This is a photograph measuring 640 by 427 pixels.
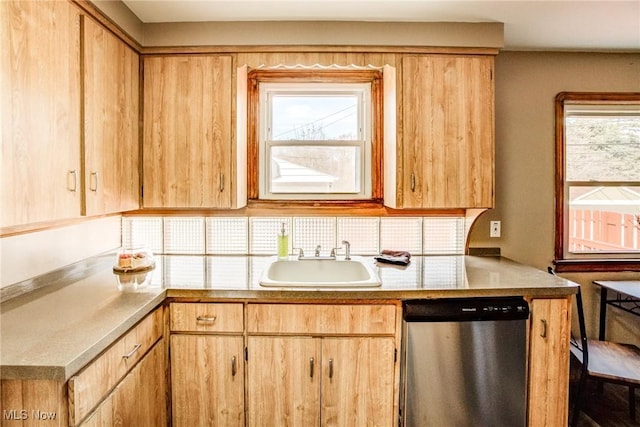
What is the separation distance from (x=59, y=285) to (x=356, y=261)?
4.90 feet

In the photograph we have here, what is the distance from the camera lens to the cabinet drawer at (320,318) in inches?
71.1

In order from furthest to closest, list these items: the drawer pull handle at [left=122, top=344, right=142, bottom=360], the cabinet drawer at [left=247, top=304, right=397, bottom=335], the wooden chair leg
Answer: the wooden chair leg < the cabinet drawer at [left=247, top=304, right=397, bottom=335] < the drawer pull handle at [left=122, top=344, right=142, bottom=360]

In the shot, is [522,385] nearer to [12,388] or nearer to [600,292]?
[600,292]

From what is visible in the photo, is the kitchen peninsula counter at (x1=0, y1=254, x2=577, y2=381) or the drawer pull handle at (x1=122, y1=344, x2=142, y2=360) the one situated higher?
the kitchen peninsula counter at (x1=0, y1=254, x2=577, y2=381)

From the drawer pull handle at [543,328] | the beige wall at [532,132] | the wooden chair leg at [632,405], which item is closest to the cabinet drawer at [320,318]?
the drawer pull handle at [543,328]

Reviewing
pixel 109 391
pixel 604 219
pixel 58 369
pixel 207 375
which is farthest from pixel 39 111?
pixel 604 219

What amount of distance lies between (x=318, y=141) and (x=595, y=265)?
1978 mm

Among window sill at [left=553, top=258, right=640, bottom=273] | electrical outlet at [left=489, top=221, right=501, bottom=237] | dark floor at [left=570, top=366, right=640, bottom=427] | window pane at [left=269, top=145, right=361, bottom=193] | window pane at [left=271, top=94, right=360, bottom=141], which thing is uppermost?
window pane at [left=271, top=94, right=360, bottom=141]

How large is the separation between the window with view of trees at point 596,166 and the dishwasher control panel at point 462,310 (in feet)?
3.49

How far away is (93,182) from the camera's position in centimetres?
174

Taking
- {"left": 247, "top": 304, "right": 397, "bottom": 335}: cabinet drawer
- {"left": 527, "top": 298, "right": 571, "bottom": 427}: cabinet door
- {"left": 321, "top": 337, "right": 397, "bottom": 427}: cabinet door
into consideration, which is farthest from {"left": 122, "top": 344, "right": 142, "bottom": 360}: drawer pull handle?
{"left": 527, "top": 298, "right": 571, "bottom": 427}: cabinet door

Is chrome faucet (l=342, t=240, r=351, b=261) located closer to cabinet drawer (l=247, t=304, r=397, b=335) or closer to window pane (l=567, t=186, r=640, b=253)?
cabinet drawer (l=247, t=304, r=397, b=335)

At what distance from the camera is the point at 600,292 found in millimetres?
2617

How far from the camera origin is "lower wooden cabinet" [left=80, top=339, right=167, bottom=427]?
131 cm
